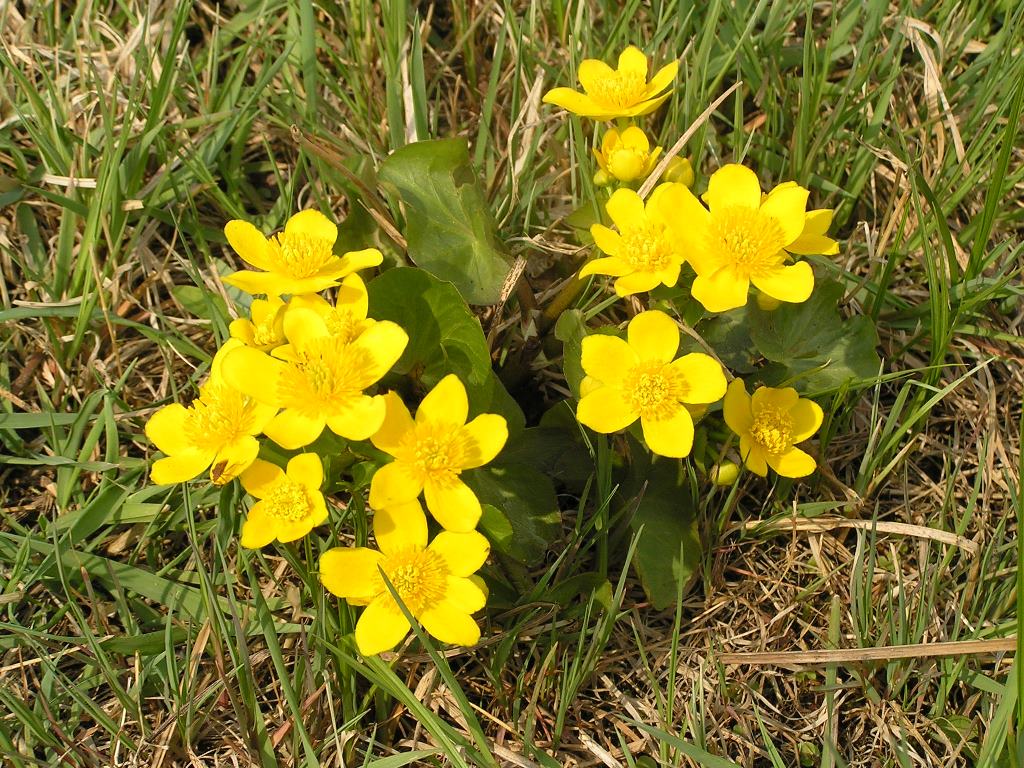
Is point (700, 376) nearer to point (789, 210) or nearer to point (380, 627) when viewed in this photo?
point (789, 210)

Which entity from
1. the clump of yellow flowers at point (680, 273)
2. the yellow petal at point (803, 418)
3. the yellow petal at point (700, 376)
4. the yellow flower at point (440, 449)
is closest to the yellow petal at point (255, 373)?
the yellow flower at point (440, 449)

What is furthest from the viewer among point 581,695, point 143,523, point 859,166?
point 859,166

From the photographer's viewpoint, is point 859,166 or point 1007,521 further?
point 859,166

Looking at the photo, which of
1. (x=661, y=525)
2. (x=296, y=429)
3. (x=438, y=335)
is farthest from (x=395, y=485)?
(x=661, y=525)

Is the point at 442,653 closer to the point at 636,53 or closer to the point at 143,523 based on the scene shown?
the point at 143,523

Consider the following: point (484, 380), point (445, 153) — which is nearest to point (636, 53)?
point (445, 153)

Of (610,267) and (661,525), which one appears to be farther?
(661,525)
